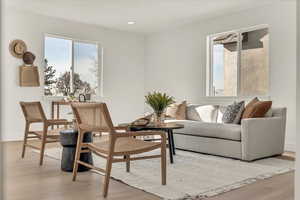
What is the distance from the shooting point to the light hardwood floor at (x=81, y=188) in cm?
227

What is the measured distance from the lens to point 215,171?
3102 millimetres

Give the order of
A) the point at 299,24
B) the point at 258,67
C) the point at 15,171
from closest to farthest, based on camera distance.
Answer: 1. the point at 299,24
2. the point at 15,171
3. the point at 258,67

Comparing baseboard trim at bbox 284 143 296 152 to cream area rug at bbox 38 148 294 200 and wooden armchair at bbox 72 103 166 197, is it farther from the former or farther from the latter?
wooden armchair at bbox 72 103 166 197

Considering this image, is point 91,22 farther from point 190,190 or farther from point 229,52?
point 190,190

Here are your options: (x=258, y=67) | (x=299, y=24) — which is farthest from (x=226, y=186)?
(x=258, y=67)

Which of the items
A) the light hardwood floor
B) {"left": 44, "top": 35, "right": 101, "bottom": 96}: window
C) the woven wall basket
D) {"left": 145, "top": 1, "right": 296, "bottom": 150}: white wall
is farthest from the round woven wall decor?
{"left": 145, "top": 1, "right": 296, "bottom": 150}: white wall

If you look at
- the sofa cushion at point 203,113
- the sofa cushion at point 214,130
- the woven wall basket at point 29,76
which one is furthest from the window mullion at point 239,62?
the woven wall basket at point 29,76

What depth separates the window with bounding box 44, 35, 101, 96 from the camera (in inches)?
229

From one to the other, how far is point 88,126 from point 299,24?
1829 mm

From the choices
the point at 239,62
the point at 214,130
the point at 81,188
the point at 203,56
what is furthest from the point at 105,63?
the point at 81,188

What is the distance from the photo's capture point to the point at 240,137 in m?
3.69

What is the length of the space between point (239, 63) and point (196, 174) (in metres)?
3.05

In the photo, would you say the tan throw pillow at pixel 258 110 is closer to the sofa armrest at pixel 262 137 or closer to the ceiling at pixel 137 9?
the sofa armrest at pixel 262 137

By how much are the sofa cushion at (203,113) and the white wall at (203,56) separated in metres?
0.59
